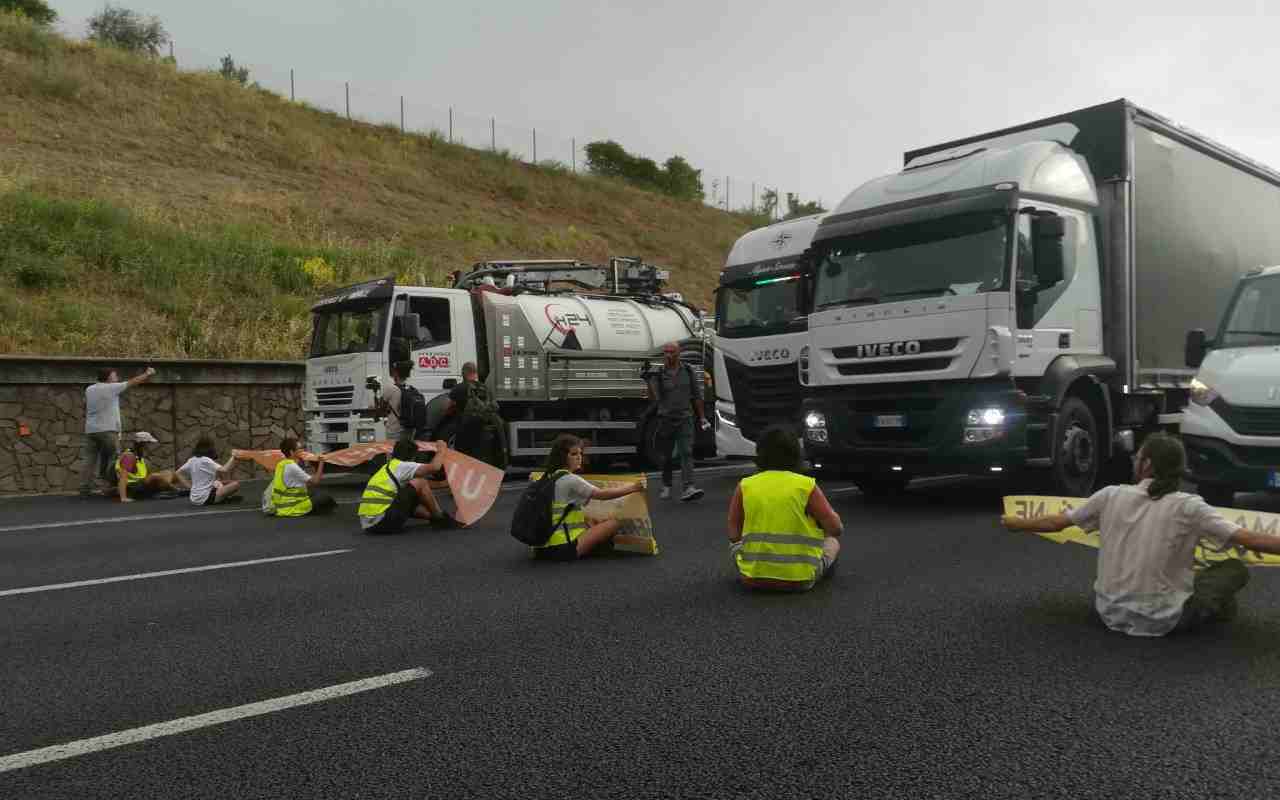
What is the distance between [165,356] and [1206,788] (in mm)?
18456

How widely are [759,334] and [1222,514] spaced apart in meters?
8.40

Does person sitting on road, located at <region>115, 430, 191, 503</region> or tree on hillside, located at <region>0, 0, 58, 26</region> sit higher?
tree on hillside, located at <region>0, 0, 58, 26</region>

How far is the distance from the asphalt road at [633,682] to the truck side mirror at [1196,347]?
290cm

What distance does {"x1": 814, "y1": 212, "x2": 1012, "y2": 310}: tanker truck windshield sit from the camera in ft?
29.4

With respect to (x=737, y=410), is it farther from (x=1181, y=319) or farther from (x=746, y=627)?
(x=746, y=627)

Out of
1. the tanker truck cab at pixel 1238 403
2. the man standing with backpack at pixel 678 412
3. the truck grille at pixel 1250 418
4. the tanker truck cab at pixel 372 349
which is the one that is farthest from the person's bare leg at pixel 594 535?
the tanker truck cab at pixel 372 349

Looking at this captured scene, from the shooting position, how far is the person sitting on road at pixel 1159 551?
4582mm

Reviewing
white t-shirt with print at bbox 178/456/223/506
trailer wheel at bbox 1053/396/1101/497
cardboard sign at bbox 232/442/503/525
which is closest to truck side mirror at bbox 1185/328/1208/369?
trailer wheel at bbox 1053/396/1101/497

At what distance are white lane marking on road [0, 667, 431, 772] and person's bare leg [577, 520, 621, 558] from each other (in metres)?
2.82

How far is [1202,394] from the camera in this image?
8.44 m

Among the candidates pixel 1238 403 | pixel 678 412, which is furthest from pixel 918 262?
pixel 678 412

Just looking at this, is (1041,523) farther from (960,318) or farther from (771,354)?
(771,354)

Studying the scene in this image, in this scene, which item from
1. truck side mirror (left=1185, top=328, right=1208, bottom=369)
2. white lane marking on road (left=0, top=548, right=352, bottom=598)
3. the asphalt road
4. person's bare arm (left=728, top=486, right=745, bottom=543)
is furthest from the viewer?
truck side mirror (left=1185, top=328, right=1208, bottom=369)

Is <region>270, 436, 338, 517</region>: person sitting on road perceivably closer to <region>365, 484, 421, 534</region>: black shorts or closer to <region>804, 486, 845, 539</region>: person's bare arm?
<region>365, 484, 421, 534</region>: black shorts
